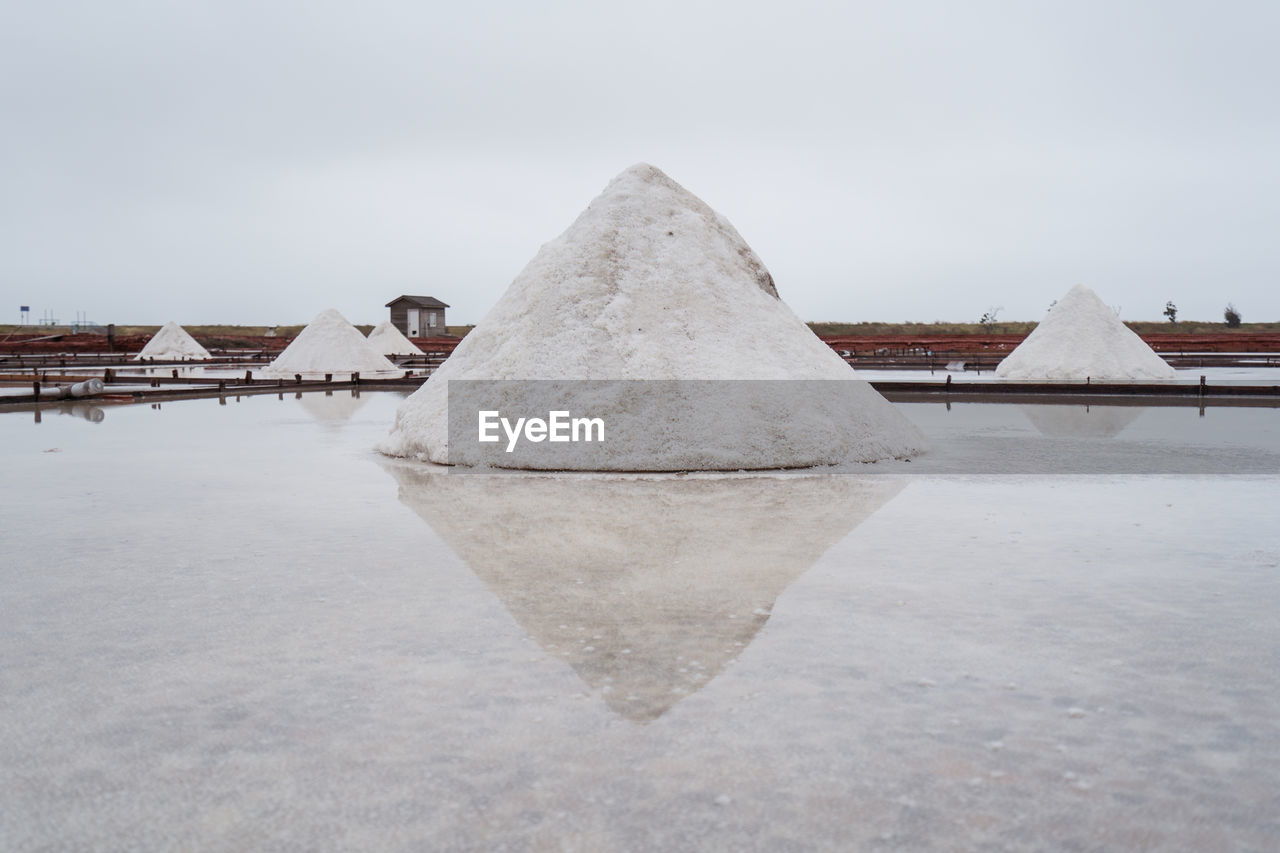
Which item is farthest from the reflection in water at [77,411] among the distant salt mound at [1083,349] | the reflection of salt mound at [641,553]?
the distant salt mound at [1083,349]

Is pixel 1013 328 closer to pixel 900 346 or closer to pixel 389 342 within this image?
pixel 900 346

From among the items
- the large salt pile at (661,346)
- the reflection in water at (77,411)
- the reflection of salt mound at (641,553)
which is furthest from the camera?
the reflection in water at (77,411)

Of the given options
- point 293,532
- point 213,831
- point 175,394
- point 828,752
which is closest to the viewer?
point 213,831

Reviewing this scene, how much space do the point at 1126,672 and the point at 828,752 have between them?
→ 149cm

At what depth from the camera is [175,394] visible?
77.3 ft

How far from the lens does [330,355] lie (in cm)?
3412

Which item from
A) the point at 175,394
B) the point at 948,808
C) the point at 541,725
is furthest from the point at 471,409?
the point at 175,394

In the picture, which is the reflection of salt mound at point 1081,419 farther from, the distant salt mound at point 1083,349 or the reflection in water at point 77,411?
the reflection in water at point 77,411

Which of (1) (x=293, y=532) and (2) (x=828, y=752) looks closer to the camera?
(2) (x=828, y=752)

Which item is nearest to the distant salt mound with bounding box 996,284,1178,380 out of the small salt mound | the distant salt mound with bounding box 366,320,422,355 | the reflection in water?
the small salt mound

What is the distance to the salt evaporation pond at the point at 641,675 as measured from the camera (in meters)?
2.72

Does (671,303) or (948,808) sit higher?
(671,303)

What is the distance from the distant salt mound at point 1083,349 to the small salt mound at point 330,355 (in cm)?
2009

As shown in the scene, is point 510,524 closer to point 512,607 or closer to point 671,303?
point 512,607
